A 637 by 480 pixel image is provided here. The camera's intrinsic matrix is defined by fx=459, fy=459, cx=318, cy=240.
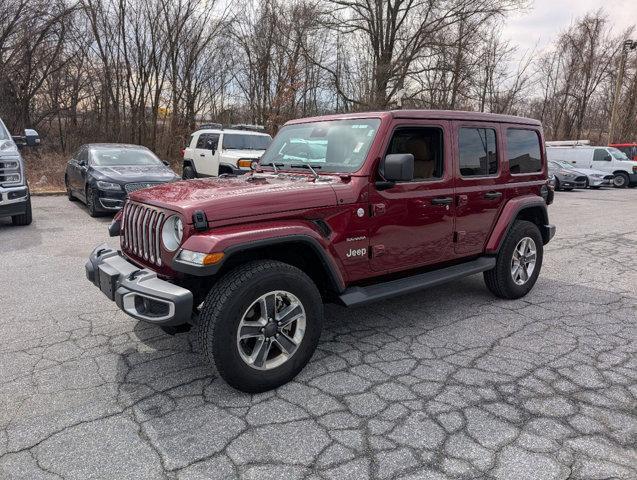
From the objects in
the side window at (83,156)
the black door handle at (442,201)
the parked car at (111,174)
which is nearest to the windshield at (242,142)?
the parked car at (111,174)

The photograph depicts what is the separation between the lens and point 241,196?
9.75 feet

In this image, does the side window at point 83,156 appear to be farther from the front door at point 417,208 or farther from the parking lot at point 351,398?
the front door at point 417,208

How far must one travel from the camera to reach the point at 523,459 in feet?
7.81

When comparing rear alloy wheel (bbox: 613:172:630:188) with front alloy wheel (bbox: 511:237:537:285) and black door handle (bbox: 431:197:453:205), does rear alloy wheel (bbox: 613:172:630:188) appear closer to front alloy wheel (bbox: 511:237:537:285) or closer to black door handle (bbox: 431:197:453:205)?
front alloy wheel (bbox: 511:237:537:285)

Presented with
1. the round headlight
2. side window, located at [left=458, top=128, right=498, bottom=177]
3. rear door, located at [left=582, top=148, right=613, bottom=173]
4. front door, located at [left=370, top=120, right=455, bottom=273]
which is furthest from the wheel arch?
rear door, located at [left=582, top=148, right=613, bottom=173]

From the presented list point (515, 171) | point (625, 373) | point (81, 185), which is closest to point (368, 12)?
point (81, 185)

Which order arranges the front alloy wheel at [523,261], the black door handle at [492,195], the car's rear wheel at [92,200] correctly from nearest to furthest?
1. the black door handle at [492,195]
2. the front alloy wheel at [523,261]
3. the car's rear wheel at [92,200]

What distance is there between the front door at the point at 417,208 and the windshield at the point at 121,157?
7.95 m

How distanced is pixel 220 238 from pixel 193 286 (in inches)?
19.9

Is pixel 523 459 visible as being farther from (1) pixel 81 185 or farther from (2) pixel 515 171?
(1) pixel 81 185

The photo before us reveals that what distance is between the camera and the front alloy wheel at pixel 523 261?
4.89 meters

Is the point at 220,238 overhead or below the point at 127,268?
overhead

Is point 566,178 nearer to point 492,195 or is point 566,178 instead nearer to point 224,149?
point 224,149

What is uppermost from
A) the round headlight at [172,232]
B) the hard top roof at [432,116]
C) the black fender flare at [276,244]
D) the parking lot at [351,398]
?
the hard top roof at [432,116]
